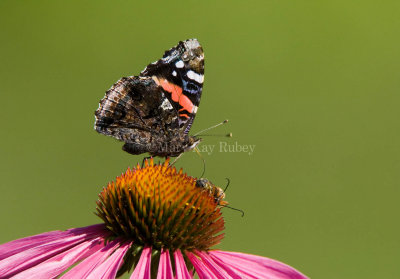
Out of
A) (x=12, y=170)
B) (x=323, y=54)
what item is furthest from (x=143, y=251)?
(x=323, y=54)

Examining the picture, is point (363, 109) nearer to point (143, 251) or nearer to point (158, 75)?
point (158, 75)

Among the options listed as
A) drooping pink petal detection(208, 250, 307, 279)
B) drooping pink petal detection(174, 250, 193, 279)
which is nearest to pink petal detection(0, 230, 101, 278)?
drooping pink petal detection(174, 250, 193, 279)

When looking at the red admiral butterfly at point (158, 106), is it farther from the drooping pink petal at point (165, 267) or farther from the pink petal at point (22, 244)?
the drooping pink petal at point (165, 267)

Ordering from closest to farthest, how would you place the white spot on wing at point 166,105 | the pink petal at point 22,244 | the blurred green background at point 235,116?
the pink petal at point 22,244 < the white spot on wing at point 166,105 < the blurred green background at point 235,116

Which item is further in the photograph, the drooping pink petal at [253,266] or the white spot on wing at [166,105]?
the white spot on wing at [166,105]

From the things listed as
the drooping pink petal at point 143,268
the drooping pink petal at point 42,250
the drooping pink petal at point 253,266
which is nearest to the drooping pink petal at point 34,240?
the drooping pink petal at point 42,250

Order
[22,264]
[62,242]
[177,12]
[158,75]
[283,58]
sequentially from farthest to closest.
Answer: [177,12] → [283,58] → [158,75] → [62,242] → [22,264]

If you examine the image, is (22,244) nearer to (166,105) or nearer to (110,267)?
(110,267)

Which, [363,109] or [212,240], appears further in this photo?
[363,109]
